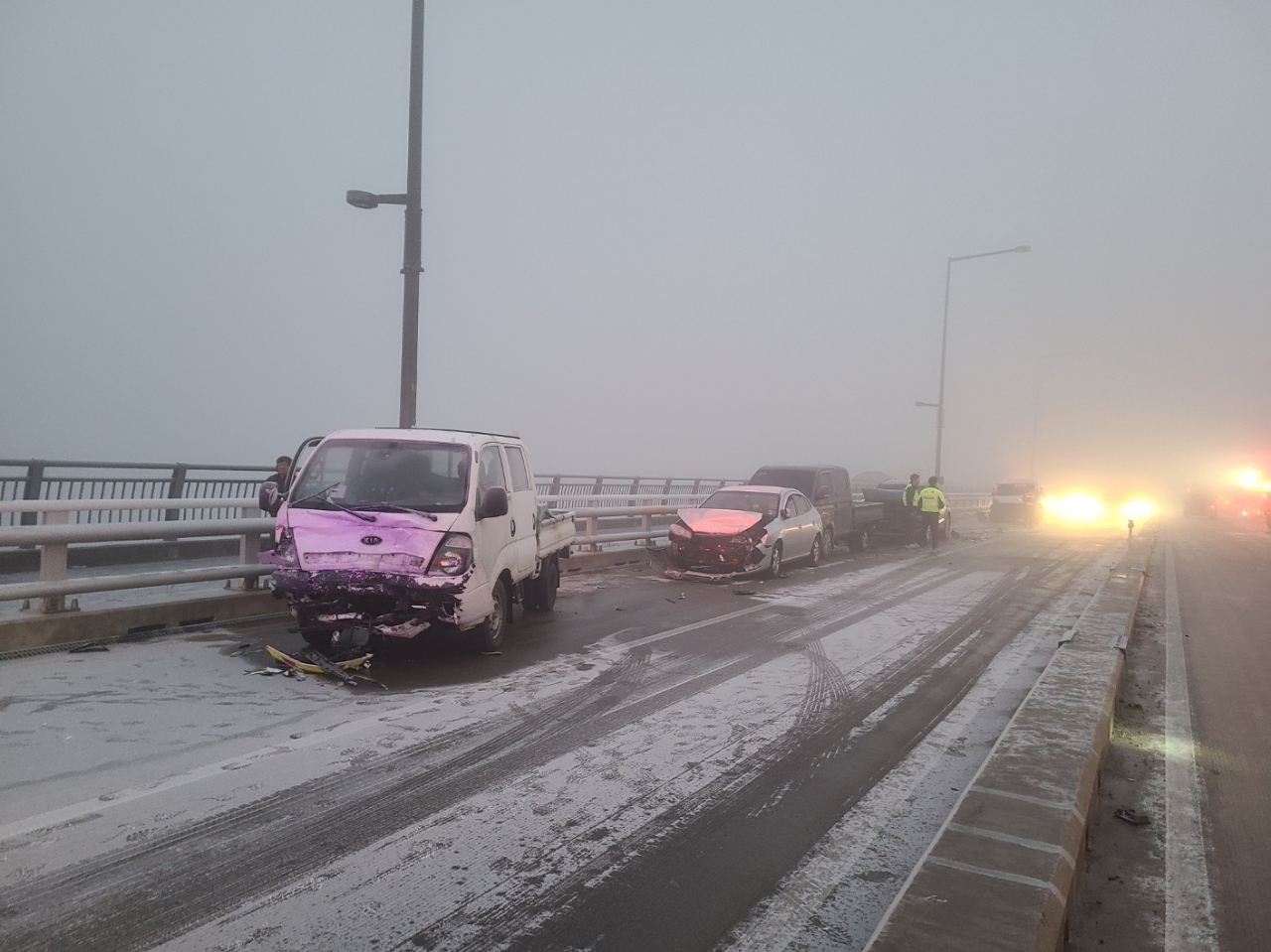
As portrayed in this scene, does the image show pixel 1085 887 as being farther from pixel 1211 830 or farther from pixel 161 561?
pixel 161 561

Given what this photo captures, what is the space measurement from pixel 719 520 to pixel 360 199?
7780 mm

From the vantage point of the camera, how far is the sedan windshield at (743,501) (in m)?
17.2

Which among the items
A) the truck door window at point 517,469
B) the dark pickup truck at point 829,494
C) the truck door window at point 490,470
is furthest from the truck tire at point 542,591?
the dark pickup truck at point 829,494

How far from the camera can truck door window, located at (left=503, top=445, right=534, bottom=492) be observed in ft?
32.7

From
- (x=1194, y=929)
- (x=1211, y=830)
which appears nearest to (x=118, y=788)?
(x=1194, y=929)

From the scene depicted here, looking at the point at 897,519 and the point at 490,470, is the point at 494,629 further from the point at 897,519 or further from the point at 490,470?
the point at 897,519

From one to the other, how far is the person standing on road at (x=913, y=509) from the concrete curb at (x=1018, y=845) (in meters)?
17.7

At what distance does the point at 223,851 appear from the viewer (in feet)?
13.1

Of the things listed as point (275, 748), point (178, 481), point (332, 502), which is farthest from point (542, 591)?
point (178, 481)

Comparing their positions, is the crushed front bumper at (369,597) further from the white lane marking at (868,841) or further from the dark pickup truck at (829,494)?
the dark pickup truck at (829,494)

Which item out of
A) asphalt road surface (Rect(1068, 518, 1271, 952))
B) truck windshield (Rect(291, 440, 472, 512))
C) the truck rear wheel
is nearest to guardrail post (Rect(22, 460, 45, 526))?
truck windshield (Rect(291, 440, 472, 512))

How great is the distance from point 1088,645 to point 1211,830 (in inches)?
156

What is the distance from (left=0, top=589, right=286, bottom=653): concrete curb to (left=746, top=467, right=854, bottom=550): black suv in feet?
41.1

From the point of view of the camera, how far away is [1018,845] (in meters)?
3.79
